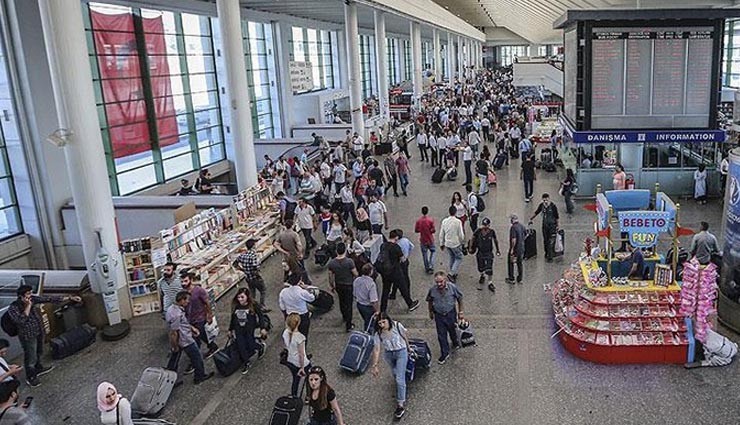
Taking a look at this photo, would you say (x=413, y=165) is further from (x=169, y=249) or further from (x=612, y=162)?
(x=169, y=249)

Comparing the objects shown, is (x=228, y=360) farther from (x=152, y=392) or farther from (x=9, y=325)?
(x=9, y=325)

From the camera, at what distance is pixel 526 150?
20.3 metres

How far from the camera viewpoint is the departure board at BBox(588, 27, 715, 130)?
623 inches

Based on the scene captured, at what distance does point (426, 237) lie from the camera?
39.7 ft

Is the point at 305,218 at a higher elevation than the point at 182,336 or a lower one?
higher

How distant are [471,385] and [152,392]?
4.01m

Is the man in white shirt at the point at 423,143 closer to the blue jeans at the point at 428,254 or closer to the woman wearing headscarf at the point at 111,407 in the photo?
the blue jeans at the point at 428,254

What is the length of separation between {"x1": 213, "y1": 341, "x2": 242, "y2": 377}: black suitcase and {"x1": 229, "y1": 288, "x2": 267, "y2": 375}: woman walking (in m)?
0.07

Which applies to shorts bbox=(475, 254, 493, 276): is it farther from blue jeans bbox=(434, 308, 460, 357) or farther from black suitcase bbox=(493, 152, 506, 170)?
black suitcase bbox=(493, 152, 506, 170)

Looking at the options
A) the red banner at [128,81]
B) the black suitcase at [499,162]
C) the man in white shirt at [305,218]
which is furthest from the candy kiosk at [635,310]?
the red banner at [128,81]

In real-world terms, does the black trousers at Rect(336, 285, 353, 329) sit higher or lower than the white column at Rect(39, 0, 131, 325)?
lower

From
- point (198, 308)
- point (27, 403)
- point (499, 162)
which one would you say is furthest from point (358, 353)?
Answer: point (499, 162)

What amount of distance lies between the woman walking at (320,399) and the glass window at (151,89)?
1453 cm

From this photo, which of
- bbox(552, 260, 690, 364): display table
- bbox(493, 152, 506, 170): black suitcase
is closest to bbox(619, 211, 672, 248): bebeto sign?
bbox(552, 260, 690, 364): display table
